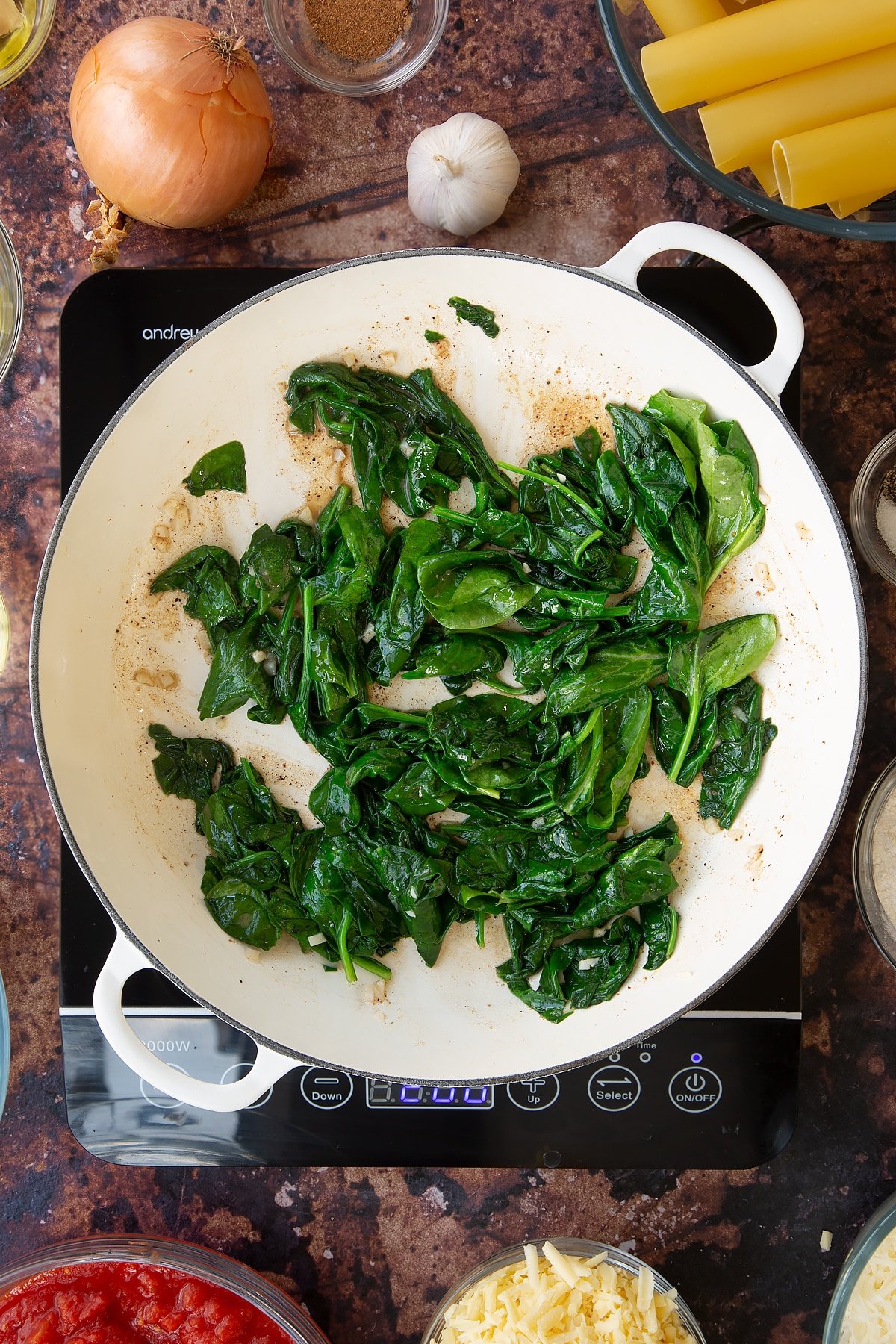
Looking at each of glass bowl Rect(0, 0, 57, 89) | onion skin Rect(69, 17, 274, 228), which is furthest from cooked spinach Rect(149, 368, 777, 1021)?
glass bowl Rect(0, 0, 57, 89)

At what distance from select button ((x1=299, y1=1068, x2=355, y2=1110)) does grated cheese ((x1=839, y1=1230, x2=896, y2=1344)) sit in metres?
0.99

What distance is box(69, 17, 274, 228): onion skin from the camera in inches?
60.6

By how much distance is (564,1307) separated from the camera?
161 cm

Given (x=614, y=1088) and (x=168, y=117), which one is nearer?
(x=168, y=117)

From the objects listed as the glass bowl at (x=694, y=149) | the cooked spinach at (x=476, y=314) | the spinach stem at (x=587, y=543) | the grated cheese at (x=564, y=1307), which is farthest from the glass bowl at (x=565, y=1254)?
the glass bowl at (x=694, y=149)

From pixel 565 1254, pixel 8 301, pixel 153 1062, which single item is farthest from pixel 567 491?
pixel 565 1254

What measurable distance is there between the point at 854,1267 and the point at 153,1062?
131cm

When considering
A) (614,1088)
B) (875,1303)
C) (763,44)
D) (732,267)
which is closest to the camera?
(763,44)

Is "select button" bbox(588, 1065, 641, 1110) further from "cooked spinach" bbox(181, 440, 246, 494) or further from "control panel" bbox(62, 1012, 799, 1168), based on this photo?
"cooked spinach" bbox(181, 440, 246, 494)

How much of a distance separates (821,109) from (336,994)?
170 centimetres

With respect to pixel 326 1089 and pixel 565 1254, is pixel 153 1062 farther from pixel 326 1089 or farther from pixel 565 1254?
pixel 565 1254

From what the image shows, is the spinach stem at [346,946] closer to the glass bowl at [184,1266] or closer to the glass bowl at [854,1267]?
the glass bowl at [184,1266]

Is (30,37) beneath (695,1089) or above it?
above

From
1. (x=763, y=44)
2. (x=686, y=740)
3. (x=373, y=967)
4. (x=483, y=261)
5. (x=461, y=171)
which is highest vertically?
(x=763, y=44)
